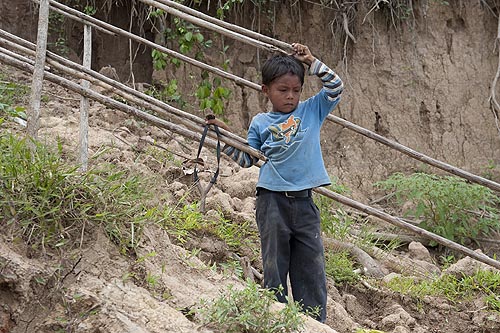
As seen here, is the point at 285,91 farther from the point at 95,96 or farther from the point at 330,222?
the point at 330,222

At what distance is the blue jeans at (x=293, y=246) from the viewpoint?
Answer: 344 centimetres

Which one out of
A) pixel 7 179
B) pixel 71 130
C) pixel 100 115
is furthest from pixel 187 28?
pixel 7 179

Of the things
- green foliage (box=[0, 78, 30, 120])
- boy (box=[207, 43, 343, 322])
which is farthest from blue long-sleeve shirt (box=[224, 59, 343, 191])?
green foliage (box=[0, 78, 30, 120])

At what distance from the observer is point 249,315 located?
8.60 ft

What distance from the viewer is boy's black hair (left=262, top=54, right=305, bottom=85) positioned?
11.3ft

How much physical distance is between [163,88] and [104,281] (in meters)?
4.52

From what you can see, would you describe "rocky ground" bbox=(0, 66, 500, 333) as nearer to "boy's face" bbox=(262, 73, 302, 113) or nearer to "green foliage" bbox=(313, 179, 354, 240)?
"green foliage" bbox=(313, 179, 354, 240)

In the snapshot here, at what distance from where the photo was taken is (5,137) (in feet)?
10.3

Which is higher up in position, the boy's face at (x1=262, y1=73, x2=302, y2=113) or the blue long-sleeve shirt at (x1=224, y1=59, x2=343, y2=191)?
the boy's face at (x1=262, y1=73, x2=302, y2=113)

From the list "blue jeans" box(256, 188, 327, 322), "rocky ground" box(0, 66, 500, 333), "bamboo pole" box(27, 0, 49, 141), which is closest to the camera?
"rocky ground" box(0, 66, 500, 333)

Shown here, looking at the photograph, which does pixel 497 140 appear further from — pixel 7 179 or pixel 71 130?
pixel 7 179

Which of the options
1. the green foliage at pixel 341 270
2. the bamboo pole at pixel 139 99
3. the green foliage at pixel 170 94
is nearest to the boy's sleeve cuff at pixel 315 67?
the bamboo pole at pixel 139 99

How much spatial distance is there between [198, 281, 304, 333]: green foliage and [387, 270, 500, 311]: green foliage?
2.05m

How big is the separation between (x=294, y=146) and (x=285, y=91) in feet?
0.81
